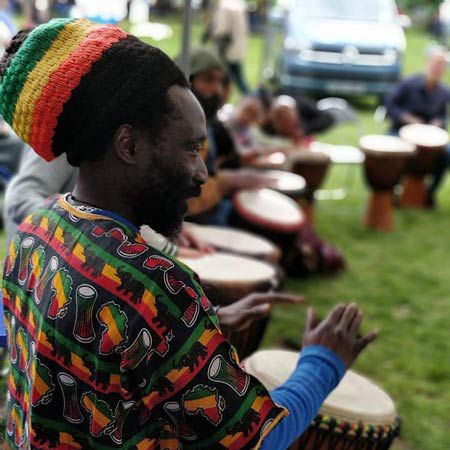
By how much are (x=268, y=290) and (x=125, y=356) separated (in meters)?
1.53

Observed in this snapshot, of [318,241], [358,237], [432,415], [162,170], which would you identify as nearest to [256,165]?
[318,241]

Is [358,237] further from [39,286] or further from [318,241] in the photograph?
[39,286]

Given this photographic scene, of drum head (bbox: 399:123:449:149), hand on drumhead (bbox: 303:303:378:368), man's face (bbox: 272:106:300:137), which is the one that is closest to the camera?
hand on drumhead (bbox: 303:303:378:368)

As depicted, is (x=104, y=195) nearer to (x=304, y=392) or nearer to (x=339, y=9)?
(x=304, y=392)

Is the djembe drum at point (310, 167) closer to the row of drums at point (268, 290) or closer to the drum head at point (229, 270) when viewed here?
the row of drums at point (268, 290)

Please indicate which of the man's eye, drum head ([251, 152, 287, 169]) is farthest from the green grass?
the man's eye

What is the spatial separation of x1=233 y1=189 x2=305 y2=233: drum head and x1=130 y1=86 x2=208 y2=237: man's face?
2.57 m

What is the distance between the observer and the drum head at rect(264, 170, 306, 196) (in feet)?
14.5

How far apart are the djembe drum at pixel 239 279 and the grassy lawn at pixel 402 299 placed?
921mm

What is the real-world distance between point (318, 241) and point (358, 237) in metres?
0.97

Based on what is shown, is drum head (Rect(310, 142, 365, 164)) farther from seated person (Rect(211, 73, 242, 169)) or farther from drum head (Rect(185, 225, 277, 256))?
drum head (Rect(185, 225, 277, 256))

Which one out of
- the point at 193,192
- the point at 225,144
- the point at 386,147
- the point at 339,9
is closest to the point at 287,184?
the point at 225,144

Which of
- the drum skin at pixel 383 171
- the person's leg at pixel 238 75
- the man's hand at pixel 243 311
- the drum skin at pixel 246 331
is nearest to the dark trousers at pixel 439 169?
the drum skin at pixel 383 171

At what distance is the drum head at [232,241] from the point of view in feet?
10.2
